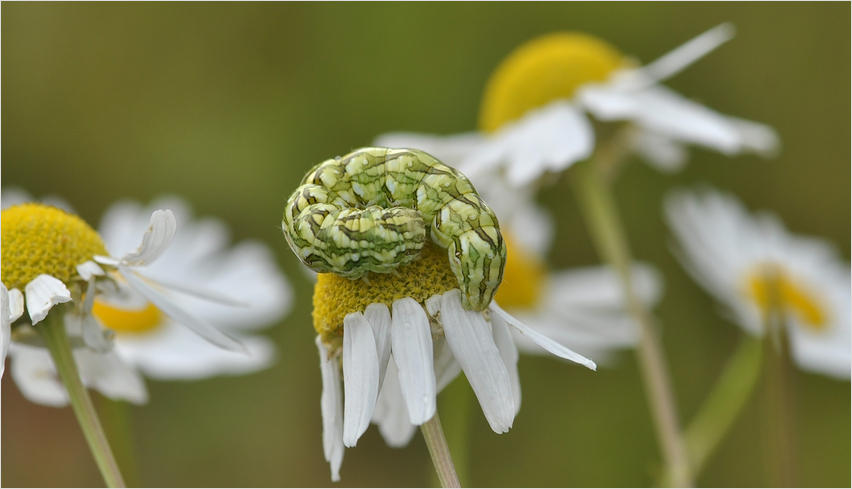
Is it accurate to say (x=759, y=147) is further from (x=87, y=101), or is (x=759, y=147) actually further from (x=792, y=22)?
(x=87, y=101)

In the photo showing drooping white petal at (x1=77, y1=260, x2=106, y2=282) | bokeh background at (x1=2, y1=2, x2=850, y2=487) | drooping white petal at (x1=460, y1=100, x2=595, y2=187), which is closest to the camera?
drooping white petal at (x1=77, y1=260, x2=106, y2=282)

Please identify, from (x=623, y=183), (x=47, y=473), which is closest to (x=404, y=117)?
(x=623, y=183)

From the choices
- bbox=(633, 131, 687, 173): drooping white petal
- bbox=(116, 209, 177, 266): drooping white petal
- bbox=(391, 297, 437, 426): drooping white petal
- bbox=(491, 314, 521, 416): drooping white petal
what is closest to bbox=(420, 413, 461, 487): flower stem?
bbox=(391, 297, 437, 426): drooping white petal

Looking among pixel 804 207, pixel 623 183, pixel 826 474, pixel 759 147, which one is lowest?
pixel 826 474

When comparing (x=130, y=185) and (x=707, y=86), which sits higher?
(x=130, y=185)

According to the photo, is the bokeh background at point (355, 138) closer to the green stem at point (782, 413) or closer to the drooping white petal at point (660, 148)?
the drooping white petal at point (660, 148)

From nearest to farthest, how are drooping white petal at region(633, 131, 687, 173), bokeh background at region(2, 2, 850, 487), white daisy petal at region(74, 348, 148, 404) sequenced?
1. white daisy petal at region(74, 348, 148, 404)
2. drooping white petal at region(633, 131, 687, 173)
3. bokeh background at region(2, 2, 850, 487)

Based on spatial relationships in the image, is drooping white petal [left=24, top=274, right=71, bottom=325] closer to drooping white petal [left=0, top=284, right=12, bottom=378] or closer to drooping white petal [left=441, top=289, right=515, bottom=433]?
drooping white petal [left=0, top=284, right=12, bottom=378]

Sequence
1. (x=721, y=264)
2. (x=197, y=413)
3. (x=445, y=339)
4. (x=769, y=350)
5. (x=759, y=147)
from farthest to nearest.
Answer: (x=197, y=413), (x=721, y=264), (x=759, y=147), (x=769, y=350), (x=445, y=339)
